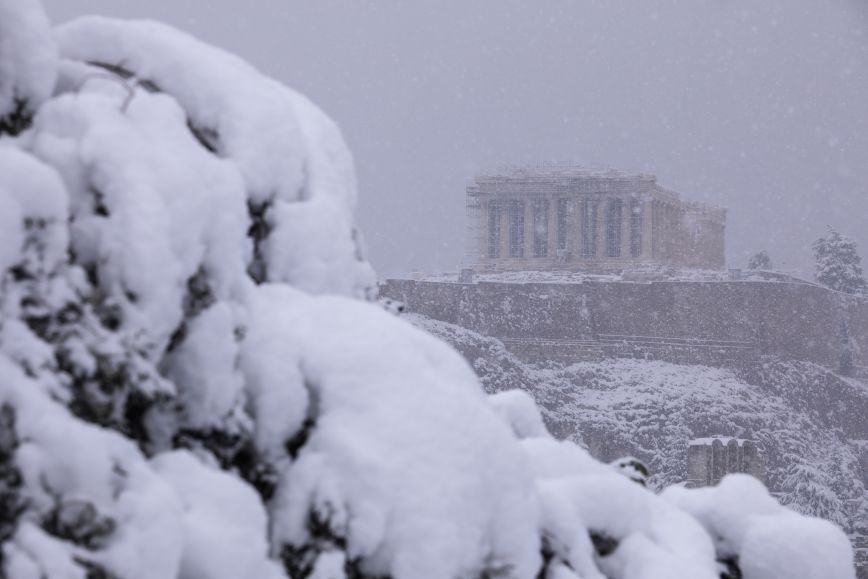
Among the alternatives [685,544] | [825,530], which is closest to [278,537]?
[685,544]

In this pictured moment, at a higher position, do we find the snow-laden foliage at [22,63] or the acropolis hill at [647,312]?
the snow-laden foliage at [22,63]

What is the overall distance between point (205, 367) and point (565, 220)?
58.8m

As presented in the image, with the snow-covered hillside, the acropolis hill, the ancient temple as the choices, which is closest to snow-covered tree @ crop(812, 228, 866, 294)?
the acropolis hill

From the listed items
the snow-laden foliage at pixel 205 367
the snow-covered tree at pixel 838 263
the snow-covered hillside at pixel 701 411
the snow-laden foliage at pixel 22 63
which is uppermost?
the snow-laden foliage at pixel 22 63

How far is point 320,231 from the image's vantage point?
7.99 ft

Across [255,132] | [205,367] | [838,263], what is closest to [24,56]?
[255,132]

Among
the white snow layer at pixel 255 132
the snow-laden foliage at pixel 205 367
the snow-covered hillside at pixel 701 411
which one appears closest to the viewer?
the snow-laden foliage at pixel 205 367

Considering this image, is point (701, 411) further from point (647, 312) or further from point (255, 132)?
point (255, 132)

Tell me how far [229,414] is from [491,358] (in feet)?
139

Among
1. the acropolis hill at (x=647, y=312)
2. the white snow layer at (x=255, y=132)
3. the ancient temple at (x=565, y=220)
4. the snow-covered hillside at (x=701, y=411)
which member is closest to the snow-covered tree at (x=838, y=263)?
the acropolis hill at (x=647, y=312)

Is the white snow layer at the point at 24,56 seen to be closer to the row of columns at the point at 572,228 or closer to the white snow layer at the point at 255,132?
the white snow layer at the point at 255,132

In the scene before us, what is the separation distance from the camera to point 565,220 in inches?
2378

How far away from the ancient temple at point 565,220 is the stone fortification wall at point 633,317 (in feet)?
33.7

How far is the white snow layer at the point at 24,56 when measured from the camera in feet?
6.74
